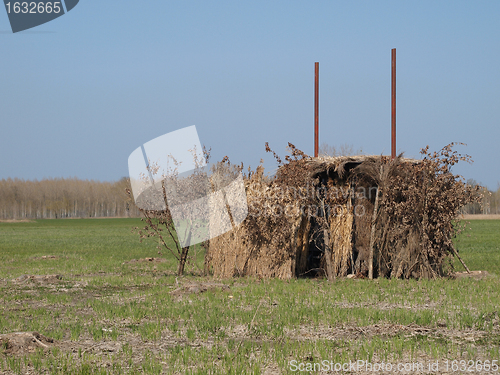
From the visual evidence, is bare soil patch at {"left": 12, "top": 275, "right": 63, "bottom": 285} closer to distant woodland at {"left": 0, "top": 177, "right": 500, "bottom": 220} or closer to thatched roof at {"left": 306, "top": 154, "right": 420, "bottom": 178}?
thatched roof at {"left": 306, "top": 154, "right": 420, "bottom": 178}

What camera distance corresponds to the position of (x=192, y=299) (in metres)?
10.5

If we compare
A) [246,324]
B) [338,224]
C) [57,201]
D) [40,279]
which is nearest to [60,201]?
[57,201]

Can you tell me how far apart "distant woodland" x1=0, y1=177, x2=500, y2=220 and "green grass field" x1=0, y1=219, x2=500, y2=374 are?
117435mm

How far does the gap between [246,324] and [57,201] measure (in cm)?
13214

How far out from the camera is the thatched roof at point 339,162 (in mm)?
13820

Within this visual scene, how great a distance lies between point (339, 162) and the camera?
45.5ft

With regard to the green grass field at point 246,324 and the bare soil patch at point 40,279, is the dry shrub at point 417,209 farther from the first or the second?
the bare soil patch at point 40,279

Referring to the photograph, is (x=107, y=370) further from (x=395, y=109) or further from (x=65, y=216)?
(x=65, y=216)

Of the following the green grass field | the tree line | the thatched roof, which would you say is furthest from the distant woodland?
the green grass field

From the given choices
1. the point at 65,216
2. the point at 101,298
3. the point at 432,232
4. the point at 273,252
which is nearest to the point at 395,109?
the point at 432,232

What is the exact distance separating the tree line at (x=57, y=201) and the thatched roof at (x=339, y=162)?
11536cm

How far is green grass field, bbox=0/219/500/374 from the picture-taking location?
6223 mm

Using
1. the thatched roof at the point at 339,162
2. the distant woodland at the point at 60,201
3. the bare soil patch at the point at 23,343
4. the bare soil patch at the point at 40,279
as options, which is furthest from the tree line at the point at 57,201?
the bare soil patch at the point at 23,343

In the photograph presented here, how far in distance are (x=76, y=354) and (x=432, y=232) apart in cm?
1020
